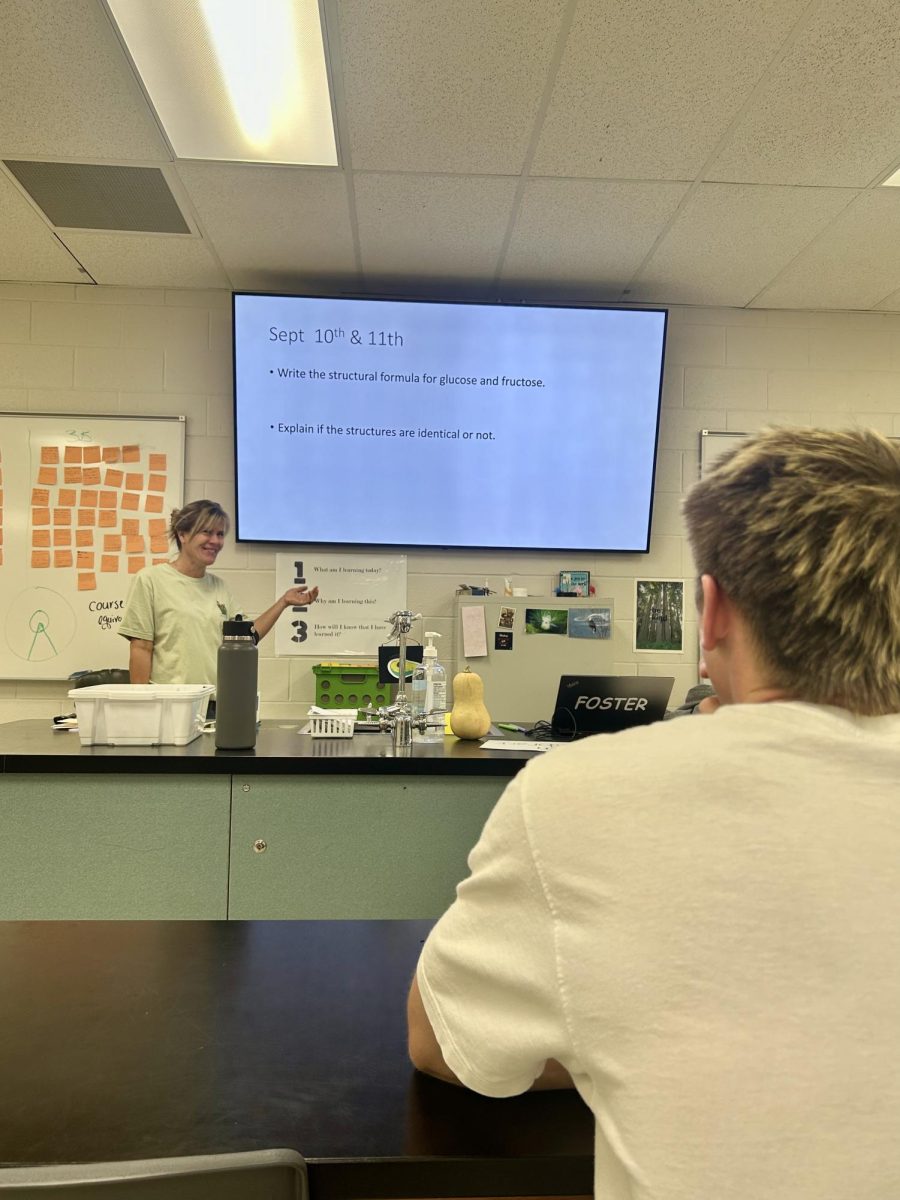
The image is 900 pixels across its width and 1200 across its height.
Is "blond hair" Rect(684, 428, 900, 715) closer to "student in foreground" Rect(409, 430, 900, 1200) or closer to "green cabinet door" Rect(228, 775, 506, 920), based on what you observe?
"student in foreground" Rect(409, 430, 900, 1200)

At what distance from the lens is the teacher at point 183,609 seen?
3066 millimetres

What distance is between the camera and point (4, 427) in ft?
11.9

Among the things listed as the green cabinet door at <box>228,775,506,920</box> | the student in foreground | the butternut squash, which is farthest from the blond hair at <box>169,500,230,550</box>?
the student in foreground

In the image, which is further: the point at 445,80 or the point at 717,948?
the point at 445,80

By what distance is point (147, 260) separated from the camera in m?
Answer: 3.42

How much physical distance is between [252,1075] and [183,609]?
2.59 metres

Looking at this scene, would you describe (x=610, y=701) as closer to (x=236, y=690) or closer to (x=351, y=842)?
(x=351, y=842)

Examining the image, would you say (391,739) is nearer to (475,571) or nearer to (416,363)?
(475,571)

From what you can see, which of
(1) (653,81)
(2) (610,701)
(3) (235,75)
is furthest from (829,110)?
(2) (610,701)

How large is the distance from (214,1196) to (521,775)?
37 centimetres

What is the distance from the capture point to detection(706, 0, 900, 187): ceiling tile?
2.05m

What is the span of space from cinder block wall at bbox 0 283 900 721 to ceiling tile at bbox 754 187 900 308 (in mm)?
160

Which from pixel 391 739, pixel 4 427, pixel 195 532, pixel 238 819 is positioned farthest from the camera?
pixel 4 427

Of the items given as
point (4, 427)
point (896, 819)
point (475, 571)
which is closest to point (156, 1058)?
point (896, 819)
